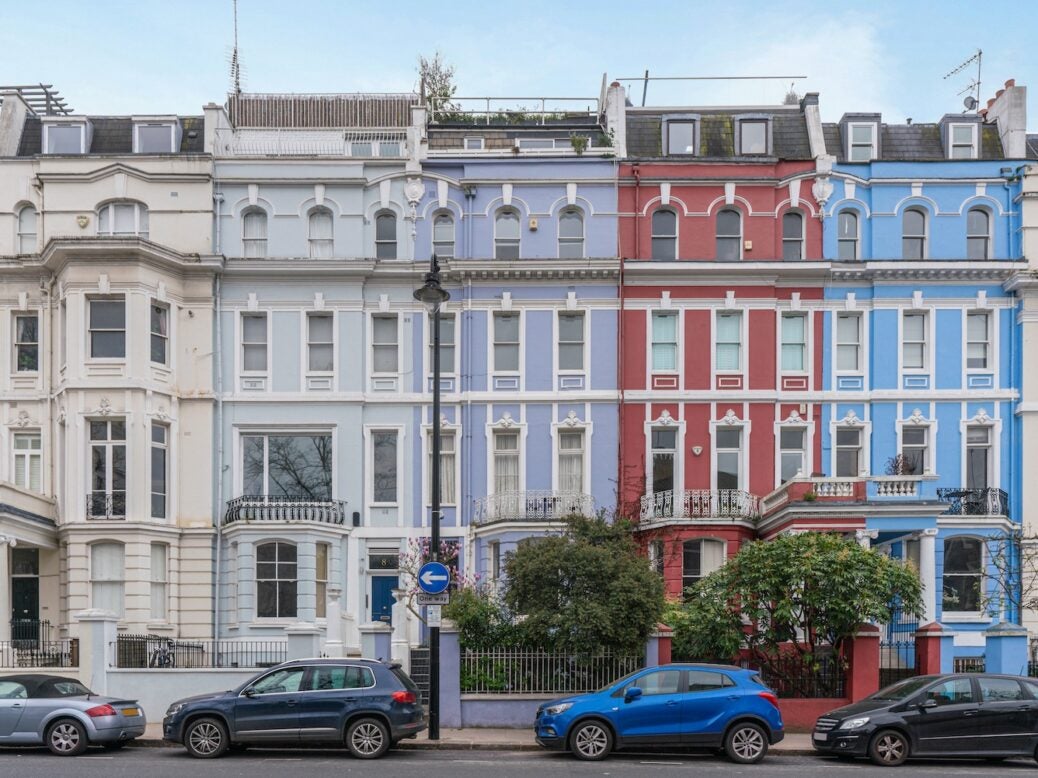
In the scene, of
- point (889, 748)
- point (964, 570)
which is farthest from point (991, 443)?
point (889, 748)

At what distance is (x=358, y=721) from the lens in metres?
20.8

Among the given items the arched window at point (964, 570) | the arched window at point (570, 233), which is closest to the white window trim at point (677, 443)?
the arched window at point (570, 233)

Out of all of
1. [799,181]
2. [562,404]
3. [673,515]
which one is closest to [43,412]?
[562,404]

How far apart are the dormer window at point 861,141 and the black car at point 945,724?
2005 cm

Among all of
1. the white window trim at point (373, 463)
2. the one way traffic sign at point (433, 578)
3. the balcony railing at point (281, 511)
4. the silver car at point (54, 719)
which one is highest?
the white window trim at point (373, 463)

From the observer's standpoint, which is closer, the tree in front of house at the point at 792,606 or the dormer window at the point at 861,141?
the tree in front of house at the point at 792,606

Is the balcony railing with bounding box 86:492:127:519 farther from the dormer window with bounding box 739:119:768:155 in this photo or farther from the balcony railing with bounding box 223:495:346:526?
the dormer window with bounding box 739:119:768:155

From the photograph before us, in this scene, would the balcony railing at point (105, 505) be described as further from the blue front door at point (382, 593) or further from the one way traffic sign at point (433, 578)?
the one way traffic sign at point (433, 578)

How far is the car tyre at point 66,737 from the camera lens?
20938mm

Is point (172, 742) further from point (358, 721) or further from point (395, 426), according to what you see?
point (395, 426)

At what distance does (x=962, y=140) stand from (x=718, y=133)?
6850 millimetres

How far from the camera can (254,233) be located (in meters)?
36.3

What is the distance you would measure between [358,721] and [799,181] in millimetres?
21612

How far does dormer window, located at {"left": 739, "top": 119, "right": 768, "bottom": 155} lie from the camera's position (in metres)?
37.6
